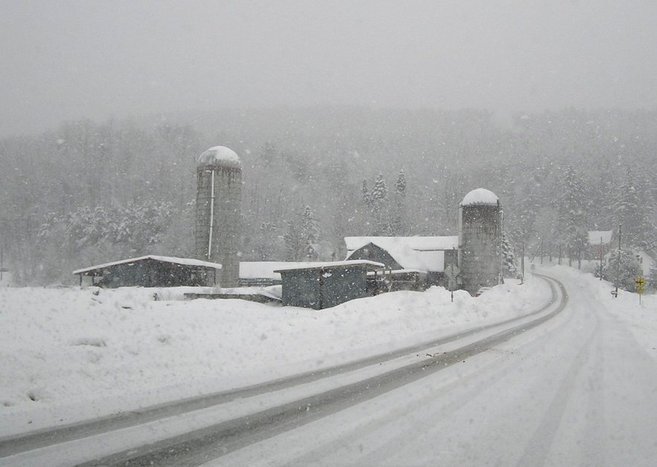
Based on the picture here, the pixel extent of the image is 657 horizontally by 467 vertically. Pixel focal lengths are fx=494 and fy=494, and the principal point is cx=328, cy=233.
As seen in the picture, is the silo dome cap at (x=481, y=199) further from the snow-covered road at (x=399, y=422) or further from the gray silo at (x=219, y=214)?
the snow-covered road at (x=399, y=422)

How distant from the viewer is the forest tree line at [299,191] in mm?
88625

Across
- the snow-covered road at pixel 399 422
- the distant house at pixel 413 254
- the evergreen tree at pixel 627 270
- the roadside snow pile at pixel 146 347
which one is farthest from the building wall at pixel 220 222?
the evergreen tree at pixel 627 270

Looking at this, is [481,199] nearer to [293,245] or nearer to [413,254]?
[413,254]

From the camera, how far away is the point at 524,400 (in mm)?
7645

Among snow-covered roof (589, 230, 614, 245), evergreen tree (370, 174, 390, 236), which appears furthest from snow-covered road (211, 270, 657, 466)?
snow-covered roof (589, 230, 614, 245)

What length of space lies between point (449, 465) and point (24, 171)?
450 ft

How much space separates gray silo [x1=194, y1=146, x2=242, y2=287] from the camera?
4581cm

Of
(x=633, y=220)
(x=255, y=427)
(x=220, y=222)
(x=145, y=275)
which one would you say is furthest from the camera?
(x=633, y=220)

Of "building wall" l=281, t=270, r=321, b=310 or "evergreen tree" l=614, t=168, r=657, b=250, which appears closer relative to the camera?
"building wall" l=281, t=270, r=321, b=310

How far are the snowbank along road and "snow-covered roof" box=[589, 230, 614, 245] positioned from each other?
111664 mm

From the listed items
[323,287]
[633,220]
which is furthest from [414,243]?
[633,220]

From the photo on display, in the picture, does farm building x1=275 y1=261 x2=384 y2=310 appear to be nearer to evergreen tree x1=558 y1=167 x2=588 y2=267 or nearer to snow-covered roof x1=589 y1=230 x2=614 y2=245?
evergreen tree x1=558 y1=167 x2=588 y2=267

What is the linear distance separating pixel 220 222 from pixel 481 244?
2702 centimetres

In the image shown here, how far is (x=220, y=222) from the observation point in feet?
151
